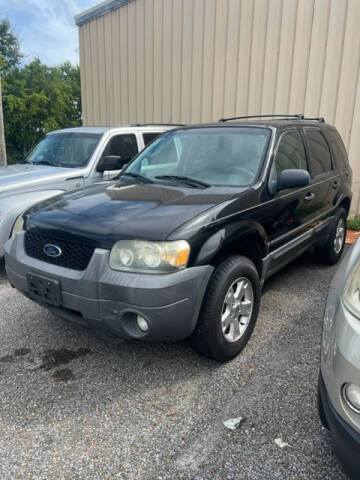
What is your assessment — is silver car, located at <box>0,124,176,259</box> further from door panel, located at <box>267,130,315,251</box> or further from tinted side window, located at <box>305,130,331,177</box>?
tinted side window, located at <box>305,130,331,177</box>

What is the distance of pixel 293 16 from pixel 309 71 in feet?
3.44

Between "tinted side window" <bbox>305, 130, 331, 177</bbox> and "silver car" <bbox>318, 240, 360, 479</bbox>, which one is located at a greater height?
"tinted side window" <bbox>305, 130, 331, 177</bbox>

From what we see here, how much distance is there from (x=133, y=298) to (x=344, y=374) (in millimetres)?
1241

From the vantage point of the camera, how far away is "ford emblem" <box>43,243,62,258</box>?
273cm

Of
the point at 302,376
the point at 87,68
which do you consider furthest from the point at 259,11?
the point at 302,376

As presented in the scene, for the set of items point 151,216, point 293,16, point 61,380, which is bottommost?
point 61,380

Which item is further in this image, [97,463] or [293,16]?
[293,16]

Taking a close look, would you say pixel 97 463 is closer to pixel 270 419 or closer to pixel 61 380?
pixel 61 380

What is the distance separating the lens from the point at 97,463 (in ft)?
6.73

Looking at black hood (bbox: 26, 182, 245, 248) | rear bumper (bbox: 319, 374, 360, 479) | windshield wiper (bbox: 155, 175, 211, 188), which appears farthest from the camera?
windshield wiper (bbox: 155, 175, 211, 188)

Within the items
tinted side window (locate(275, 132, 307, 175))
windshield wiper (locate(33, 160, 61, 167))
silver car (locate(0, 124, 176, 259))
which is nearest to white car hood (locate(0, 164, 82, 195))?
silver car (locate(0, 124, 176, 259))

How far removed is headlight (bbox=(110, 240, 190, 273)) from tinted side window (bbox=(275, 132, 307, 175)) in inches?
59.2

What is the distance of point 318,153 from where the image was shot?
442cm

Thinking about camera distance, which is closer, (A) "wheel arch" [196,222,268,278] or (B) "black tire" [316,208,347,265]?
(A) "wheel arch" [196,222,268,278]
